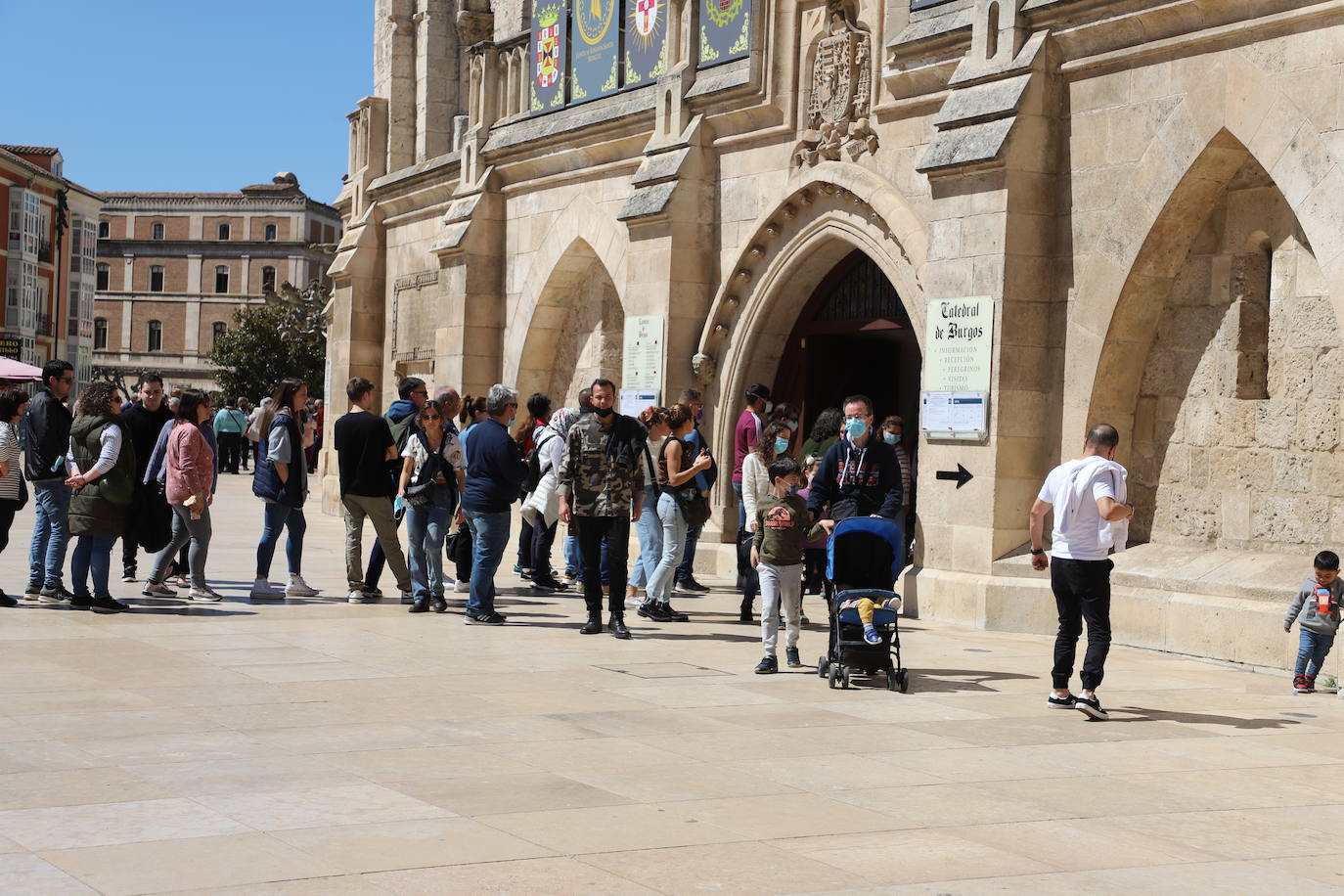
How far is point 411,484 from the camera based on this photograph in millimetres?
12492

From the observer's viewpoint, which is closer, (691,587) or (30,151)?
(691,587)

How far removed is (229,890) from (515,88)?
16.2 meters

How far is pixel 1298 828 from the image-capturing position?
623 cm

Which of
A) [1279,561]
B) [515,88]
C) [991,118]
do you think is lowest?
[1279,561]

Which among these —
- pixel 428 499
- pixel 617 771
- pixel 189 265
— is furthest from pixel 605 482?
pixel 189 265

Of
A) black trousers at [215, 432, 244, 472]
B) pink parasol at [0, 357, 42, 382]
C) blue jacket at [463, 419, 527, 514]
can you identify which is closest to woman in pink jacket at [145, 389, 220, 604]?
blue jacket at [463, 419, 527, 514]

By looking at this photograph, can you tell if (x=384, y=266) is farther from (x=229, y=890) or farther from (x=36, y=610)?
(x=229, y=890)

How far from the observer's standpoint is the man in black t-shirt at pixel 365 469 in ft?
41.6

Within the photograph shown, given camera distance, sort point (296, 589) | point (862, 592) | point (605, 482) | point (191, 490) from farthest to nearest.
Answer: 1. point (296, 589)
2. point (191, 490)
3. point (605, 482)
4. point (862, 592)

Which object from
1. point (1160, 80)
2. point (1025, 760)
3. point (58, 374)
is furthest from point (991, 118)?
point (58, 374)

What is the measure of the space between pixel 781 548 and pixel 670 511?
2.74m

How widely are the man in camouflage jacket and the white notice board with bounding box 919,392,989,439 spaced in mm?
2627

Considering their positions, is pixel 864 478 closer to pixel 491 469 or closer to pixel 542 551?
pixel 491 469

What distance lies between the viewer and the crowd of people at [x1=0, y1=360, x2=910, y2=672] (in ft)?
37.3
